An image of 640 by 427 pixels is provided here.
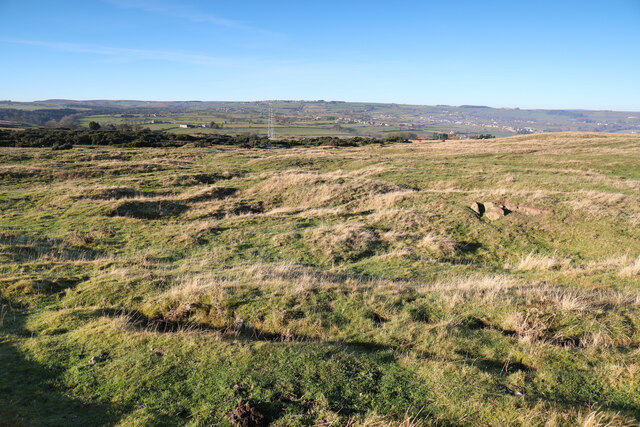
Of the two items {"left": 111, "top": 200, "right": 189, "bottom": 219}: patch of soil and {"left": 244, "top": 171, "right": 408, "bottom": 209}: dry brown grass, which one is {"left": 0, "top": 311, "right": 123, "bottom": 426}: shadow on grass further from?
{"left": 244, "top": 171, "right": 408, "bottom": 209}: dry brown grass

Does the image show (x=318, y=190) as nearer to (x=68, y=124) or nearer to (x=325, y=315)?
(x=325, y=315)

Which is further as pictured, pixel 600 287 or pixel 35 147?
pixel 35 147

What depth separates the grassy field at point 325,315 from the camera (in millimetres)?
5262

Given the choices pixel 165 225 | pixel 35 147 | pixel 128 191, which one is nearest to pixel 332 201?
pixel 165 225

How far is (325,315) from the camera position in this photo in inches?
340

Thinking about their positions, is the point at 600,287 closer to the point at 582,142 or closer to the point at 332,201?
the point at 332,201

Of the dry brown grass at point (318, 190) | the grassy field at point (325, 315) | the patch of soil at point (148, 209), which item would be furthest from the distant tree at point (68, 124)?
the dry brown grass at point (318, 190)

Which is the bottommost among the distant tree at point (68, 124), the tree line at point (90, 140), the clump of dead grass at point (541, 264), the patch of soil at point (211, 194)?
the clump of dead grass at point (541, 264)

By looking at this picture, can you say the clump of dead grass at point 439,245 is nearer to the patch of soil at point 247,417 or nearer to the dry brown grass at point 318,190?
the dry brown grass at point 318,190

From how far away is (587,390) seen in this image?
5.73 metres

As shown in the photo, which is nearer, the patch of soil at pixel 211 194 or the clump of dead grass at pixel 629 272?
the clump of dead grass at pixel 629 272

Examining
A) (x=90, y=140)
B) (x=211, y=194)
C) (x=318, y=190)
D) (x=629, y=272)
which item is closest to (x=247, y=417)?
(x=629, y=272)

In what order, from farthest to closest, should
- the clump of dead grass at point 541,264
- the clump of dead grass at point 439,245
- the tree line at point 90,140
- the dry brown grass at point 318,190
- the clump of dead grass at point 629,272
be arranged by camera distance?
the tree line at point 90,140 → the dry brown grass at point 318,190 → the clump of dead grass at point 439,245 → the clump of dead grass at point 541,264 → the clump of dead grass at point 629,272

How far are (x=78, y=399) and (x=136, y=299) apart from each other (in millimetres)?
4484
